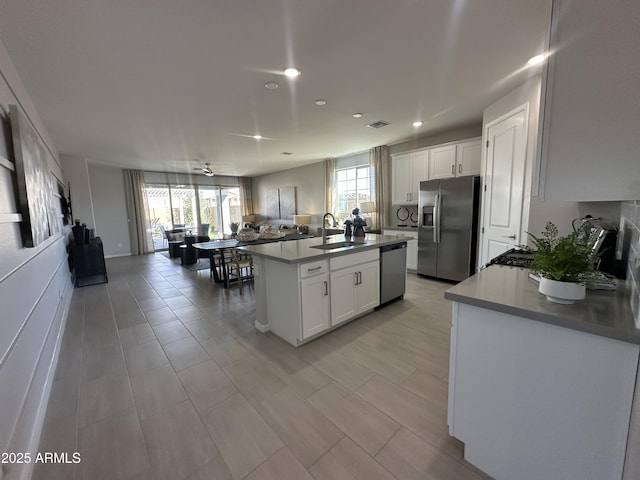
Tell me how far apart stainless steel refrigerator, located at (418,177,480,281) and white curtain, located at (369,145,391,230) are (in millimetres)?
1048

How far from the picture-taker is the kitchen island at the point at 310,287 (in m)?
2.37

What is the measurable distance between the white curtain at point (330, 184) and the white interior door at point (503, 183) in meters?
3.83

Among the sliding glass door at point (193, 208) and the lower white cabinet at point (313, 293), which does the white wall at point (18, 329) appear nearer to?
the lower white cabinet at point (313, 293)

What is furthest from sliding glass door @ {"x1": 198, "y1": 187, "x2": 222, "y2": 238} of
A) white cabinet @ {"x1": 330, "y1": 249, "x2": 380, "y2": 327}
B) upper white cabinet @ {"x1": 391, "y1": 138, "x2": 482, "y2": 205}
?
white cabinet @ {"x1": 330, "y1": 249, "x2": 380, "y2": 327}

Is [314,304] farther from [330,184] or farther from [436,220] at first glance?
[330,184]

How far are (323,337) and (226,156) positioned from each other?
527cm

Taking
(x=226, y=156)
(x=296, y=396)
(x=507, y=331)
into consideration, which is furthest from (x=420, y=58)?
(x=226, y=156)

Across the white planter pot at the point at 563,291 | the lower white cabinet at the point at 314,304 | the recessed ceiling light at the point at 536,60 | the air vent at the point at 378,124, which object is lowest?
the lower white cabinet at the point at 314,304

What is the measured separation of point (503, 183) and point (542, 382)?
2873mm

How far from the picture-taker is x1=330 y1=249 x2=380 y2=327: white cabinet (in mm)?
2660

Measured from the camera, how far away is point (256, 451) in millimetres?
1423

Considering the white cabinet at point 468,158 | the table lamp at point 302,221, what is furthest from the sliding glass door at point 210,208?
the white cabinet at point 468,158

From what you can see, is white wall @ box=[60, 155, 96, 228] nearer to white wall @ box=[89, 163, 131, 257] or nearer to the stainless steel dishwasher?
white wall @ box=[89, 163, 131, 257]

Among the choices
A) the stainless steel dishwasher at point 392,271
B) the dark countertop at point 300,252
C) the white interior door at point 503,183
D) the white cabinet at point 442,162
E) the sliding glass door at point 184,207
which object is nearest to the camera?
the dark countertop at point 300,252
